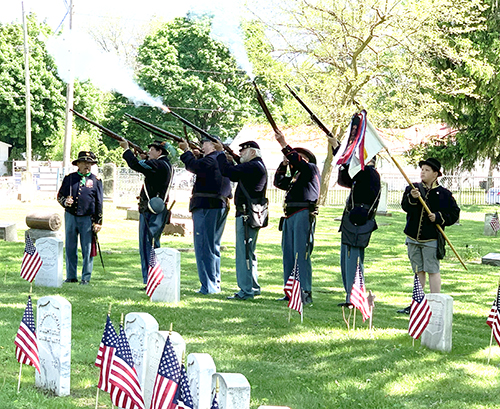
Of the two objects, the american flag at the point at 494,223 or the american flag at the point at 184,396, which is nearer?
the american flag at the point at 184,396

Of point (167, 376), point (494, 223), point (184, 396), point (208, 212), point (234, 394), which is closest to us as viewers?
point (234, 394)

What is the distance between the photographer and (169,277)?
9.97 meters

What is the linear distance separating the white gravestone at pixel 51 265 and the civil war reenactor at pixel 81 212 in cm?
68

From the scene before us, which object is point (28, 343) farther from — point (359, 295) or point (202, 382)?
point (359, 295)

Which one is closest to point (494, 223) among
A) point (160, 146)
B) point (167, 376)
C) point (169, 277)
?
point (160, 146)

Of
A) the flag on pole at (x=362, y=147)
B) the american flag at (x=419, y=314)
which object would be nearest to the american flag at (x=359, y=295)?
the american flag at (x=419, y=314)

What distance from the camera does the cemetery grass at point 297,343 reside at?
654 centimetres

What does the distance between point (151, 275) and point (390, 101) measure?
27.8 meters

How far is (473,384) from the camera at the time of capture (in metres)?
6.90

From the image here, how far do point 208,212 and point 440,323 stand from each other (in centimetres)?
429

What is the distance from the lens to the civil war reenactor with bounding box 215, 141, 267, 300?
35.0 feet

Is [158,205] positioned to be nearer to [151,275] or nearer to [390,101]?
[151,275]

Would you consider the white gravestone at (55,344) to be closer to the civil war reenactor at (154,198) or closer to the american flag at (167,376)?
the american flag at (167,376)

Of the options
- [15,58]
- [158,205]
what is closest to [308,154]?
[158,205]
